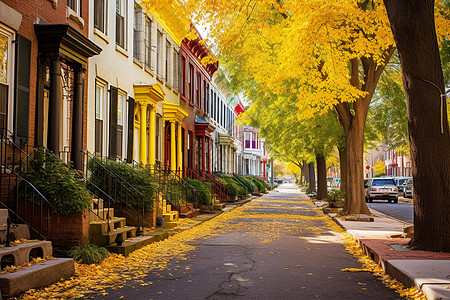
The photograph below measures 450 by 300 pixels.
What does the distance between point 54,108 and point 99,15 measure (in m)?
5.20

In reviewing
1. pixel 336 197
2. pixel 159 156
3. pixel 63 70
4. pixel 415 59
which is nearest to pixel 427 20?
pixel 415 59

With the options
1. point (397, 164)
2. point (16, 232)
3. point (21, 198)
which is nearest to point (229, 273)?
point (16, 232)

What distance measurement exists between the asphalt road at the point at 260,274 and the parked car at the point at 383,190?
23.9 metres

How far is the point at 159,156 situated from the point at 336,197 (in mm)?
9481

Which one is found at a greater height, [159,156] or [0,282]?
[159,156]

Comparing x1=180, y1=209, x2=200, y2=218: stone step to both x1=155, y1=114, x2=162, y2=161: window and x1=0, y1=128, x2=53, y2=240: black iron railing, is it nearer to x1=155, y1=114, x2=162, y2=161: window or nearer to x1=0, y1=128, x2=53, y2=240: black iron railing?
x1=155, y1=114, x2=162, y2=161: window

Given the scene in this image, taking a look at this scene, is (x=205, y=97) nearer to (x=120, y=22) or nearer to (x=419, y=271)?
(x=120, y=22)

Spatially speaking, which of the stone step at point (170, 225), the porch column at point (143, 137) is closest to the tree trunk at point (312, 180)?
the porch column at point (143, 137)

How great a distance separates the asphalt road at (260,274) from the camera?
7.09m

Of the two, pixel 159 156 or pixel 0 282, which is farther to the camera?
pixel 159 156

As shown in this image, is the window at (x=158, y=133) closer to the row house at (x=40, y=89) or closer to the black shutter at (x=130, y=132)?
the black shutter at (x=130, y=132)

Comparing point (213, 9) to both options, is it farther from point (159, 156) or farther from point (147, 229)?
point (159, 156)

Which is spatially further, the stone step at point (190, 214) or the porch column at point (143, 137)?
the stone step at point (190, 214)

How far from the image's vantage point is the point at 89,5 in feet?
47.1
